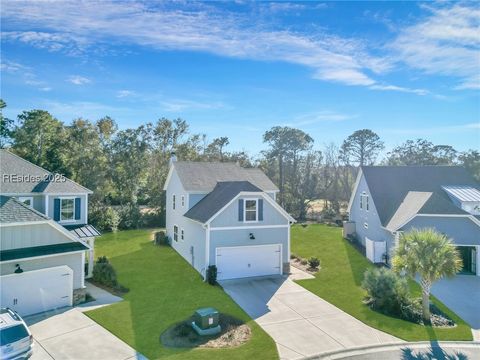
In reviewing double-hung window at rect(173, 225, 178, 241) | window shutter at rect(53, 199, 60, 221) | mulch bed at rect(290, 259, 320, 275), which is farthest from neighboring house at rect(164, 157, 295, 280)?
window shutter at rect(53, 199, 60, 221)

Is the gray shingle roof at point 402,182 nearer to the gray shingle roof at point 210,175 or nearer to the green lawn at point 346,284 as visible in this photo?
the green lawn at point 346,284

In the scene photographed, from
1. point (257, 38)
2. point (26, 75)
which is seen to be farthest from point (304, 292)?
point (26, 75)

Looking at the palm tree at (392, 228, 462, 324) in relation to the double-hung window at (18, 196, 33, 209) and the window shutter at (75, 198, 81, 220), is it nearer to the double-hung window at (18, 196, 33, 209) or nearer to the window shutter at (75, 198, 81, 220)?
the window shutter at (75, 198, 81, 220)

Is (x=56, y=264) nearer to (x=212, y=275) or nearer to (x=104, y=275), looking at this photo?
(x=104, y=275)

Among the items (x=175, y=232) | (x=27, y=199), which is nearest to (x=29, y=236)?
(x=27, y=199)

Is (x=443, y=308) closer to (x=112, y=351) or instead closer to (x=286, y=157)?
(x=112, y=351)

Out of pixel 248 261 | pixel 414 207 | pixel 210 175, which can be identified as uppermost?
pixel 210 175
